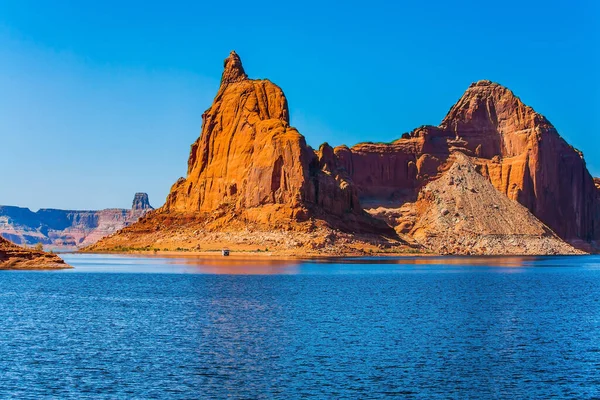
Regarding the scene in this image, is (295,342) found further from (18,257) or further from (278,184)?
(278,184)

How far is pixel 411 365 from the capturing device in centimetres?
4144

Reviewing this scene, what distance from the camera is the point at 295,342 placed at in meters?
48.1

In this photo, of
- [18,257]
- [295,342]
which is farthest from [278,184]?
[295,342]

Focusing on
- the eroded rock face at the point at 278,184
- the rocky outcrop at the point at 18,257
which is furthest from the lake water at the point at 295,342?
the eroded rock face at the point at 278,184

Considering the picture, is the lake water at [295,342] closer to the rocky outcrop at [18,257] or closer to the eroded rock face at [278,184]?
the rocky outcrop at [18,257]

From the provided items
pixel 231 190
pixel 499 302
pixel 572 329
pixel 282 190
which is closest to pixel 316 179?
pixel 282 190

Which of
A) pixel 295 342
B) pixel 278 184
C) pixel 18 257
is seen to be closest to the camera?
pixel 295 342

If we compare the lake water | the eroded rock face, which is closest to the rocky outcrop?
the lake water

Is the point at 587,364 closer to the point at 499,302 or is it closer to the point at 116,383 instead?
the point at 116,383

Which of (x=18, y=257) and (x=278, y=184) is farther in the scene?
(x=278, y=184)

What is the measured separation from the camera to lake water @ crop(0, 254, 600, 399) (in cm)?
3656

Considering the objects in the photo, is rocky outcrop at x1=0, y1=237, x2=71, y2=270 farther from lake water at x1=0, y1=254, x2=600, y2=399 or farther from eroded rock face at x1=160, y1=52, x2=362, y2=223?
eroded rock face at x1=160, y1=52, x2=362, y2=223

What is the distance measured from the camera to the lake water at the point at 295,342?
36562 mm

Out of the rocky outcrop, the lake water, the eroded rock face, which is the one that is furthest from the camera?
the eroded rock face
